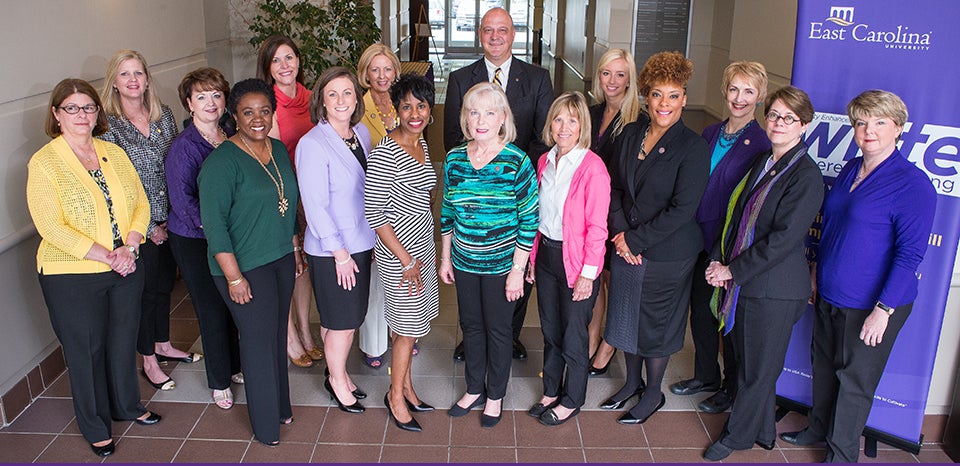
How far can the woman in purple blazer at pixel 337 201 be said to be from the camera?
11.1 ft

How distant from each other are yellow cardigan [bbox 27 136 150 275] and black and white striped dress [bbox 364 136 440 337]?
1120 mm

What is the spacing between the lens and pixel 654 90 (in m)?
3.38

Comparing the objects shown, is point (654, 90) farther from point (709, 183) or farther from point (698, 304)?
point (698, 304)

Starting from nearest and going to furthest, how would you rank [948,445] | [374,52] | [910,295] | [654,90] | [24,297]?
[910,295] < [654,90] < [948,445] < [24,297] < [374,52]

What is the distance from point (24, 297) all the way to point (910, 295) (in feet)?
14.1

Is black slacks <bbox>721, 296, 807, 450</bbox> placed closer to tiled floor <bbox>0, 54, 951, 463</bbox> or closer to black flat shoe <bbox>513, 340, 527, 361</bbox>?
tiled floor <bbox>0, 54, 951, 463</bbox>

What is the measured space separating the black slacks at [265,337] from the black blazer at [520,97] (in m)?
1.37

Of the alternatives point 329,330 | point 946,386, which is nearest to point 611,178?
point 329,330

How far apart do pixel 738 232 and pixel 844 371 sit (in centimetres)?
77

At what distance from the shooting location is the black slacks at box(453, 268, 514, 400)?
3.53 meters

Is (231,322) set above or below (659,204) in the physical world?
below

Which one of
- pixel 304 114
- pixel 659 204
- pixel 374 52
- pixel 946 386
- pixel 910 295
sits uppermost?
pixel 374 52

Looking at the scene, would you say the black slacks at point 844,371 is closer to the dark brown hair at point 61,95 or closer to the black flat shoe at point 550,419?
the black flat shoe at point 550,419

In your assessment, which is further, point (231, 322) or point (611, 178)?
point (231, 322)
